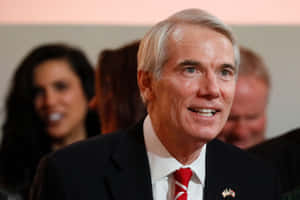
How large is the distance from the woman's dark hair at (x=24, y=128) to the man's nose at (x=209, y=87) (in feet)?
4.71

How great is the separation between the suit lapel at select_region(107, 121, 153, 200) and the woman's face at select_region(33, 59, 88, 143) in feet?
3.87

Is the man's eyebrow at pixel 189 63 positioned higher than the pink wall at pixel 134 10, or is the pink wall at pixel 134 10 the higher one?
the pink wall at pixel 134 10

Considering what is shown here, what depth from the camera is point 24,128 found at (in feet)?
9.16

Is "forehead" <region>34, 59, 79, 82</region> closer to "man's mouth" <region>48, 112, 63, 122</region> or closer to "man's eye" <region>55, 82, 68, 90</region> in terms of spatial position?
"man's eye" <region>55, 82, 68, 90</region>

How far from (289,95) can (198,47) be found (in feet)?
4.47

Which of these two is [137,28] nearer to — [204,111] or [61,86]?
[61,86]

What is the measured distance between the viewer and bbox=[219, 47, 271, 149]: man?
2557 millimetres

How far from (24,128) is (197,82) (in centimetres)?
162

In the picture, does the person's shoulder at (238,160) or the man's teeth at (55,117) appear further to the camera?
the man's teeth at (55,117)

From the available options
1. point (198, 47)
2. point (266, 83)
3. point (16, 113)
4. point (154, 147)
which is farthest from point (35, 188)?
point (266, 83)

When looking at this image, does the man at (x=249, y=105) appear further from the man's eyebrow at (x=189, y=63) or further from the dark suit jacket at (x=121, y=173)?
the man's eyebrow at (x=189, y=63)

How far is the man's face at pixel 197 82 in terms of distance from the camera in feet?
4.81

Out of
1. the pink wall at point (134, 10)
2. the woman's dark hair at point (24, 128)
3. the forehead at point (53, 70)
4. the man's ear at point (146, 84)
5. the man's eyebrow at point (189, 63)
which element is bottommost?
the woman's dark hair at point (24, 128)

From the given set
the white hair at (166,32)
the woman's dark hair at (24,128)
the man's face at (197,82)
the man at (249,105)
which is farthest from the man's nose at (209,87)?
the woman's dark hair at (24,128)
